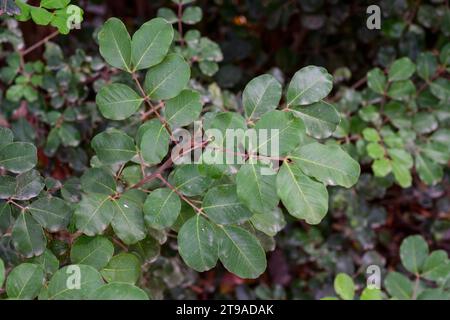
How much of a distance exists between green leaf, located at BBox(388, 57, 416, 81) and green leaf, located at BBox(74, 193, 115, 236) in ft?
2.77

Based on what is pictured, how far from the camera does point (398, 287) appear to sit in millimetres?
1215

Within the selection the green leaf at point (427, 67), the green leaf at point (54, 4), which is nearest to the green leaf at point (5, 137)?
the green leaf at point (54, 4)

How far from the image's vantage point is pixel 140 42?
0.90 meters

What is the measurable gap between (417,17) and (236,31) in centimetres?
57

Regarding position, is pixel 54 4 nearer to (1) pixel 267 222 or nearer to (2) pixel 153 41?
(2) pixel 153 41

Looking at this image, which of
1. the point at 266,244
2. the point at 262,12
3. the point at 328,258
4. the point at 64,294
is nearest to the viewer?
the point at 64,294

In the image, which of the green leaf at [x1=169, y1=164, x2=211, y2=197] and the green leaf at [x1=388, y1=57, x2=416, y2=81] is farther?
the green leaf at [x1=388, y1=57, x2=416, y2=81]

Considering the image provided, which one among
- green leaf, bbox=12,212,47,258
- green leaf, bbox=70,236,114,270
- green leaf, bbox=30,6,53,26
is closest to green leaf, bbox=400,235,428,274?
green leaf, bbox=70,236,114,270

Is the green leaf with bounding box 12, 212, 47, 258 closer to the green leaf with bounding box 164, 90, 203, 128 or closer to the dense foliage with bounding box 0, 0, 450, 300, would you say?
the dense foliage with bounding box 0, 0, 450, 300

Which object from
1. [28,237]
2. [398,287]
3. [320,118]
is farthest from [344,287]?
[28,237]

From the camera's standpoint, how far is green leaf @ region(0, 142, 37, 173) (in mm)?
881

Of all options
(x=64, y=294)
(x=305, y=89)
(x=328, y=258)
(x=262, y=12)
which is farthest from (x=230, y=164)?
(x=262, y=12)

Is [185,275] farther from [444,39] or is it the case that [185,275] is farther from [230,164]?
[444,39]

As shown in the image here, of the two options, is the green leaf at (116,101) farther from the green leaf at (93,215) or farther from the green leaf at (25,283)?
the green leaf at (25,283)
